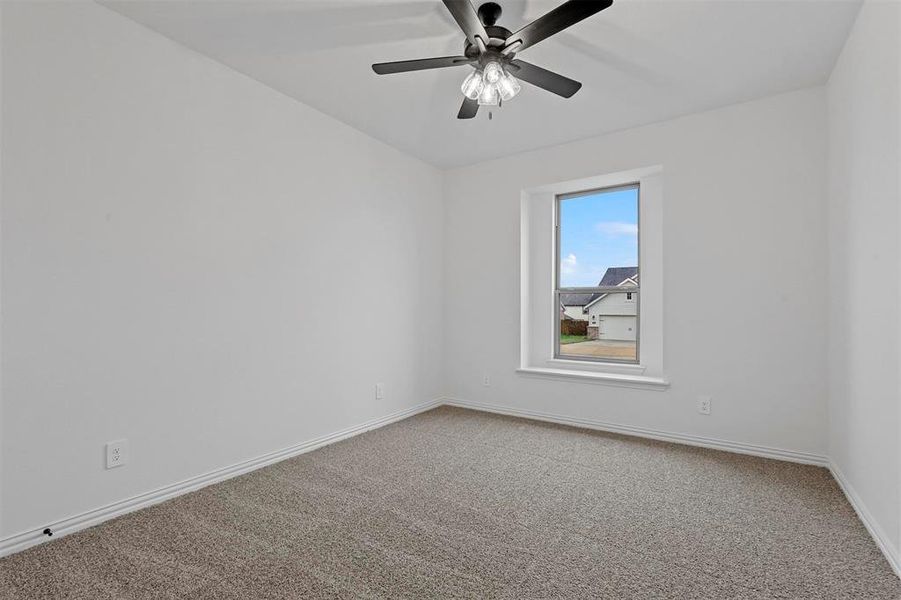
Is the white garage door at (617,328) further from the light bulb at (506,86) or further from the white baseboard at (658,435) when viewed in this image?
the light bulb at (506,86)

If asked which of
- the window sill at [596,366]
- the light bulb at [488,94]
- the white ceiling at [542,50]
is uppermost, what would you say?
the white ceiling at [542,50]

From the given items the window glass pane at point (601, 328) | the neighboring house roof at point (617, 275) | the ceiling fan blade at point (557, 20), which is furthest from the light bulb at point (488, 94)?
the window glass pane at point (601, 328)

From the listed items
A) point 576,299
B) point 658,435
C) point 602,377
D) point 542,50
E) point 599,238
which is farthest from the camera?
point 576,299

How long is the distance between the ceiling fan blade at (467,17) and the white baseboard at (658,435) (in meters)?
2.90

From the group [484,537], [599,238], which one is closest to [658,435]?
[599,238]

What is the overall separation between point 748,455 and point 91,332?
3884 mm

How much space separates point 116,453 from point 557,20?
2776 mm

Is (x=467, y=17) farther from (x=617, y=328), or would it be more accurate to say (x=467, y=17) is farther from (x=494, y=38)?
(x=617, y=328)

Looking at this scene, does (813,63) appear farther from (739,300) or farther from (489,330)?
(489,330)

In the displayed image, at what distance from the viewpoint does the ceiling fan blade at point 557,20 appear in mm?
1622

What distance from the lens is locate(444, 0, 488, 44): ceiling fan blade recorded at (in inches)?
65.6

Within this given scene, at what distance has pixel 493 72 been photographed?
2098mm

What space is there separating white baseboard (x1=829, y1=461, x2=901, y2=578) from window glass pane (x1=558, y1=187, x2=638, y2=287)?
1.93 metres

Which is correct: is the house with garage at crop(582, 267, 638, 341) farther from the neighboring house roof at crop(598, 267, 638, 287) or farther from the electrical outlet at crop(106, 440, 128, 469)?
the electrical outlet at crop(106, 440, 128, 469)
